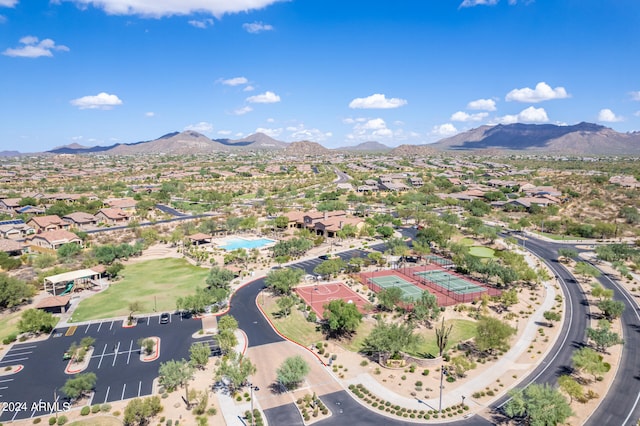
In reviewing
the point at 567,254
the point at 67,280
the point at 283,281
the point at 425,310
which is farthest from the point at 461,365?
the point at 67,280

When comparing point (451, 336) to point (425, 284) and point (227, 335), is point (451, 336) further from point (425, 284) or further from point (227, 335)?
point (227, 335)

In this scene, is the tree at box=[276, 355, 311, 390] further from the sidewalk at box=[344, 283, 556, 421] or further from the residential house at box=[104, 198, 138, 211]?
the residential house at box=[104, 198, 138, 211]

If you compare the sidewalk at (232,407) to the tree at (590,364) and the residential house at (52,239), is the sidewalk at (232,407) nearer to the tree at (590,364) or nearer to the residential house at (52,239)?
the tree at (590,364)

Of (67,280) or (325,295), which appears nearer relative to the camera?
(325,295)

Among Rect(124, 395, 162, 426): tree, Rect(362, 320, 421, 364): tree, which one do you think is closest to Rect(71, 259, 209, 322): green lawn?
Rect(124, 395, 162, 426): tree

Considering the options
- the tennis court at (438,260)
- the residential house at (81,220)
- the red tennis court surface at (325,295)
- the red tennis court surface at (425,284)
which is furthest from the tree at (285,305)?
the residential house at (81,220)

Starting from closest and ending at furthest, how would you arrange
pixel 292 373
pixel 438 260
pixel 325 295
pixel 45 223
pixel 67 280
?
1. pixel 292 373
2. pixel 325 295
3. pixel 67 280
4. pixel 438 260
5. pixel 45 223
